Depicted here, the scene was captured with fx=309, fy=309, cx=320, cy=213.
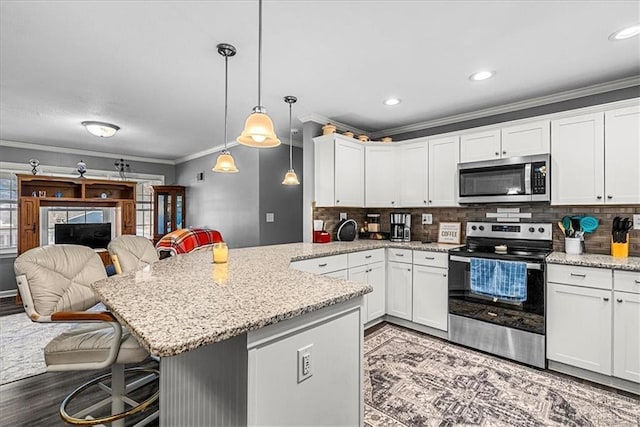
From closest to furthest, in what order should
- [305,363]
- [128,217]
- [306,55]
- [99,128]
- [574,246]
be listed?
[305,363]
[306,55]
[574,246]
[99,128]
[128,217]

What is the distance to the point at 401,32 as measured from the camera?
78.9 inches

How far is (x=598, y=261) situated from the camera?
2357mm

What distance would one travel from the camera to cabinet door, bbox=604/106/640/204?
A: 2.46 metres

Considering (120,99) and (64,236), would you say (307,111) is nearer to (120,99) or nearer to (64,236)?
(120,99)

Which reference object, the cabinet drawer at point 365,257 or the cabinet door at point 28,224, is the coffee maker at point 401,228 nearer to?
the cabinet drawer at point 365,257

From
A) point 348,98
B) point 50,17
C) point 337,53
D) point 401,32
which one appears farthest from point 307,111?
point 50,17

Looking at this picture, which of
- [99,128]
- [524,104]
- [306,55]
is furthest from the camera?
[99,128]

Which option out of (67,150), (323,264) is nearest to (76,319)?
(323,264)

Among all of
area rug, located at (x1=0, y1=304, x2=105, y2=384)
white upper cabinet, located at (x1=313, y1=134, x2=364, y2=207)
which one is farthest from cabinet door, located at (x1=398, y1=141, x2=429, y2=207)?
area rug, located at (x1=0, y1=304, x2=105, y2=384)

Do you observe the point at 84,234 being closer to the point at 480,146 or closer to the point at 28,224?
the point at 28,224

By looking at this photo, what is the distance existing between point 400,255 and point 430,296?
1.71ft

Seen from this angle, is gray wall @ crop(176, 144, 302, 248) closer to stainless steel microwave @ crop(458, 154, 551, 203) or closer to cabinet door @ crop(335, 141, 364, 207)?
cabinet door @ crop(335, 141, 364, 207)

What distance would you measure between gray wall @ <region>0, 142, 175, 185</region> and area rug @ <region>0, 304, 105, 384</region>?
2692mm

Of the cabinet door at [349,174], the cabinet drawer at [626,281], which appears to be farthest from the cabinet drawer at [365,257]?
the cabinet drawer at [626,281]
